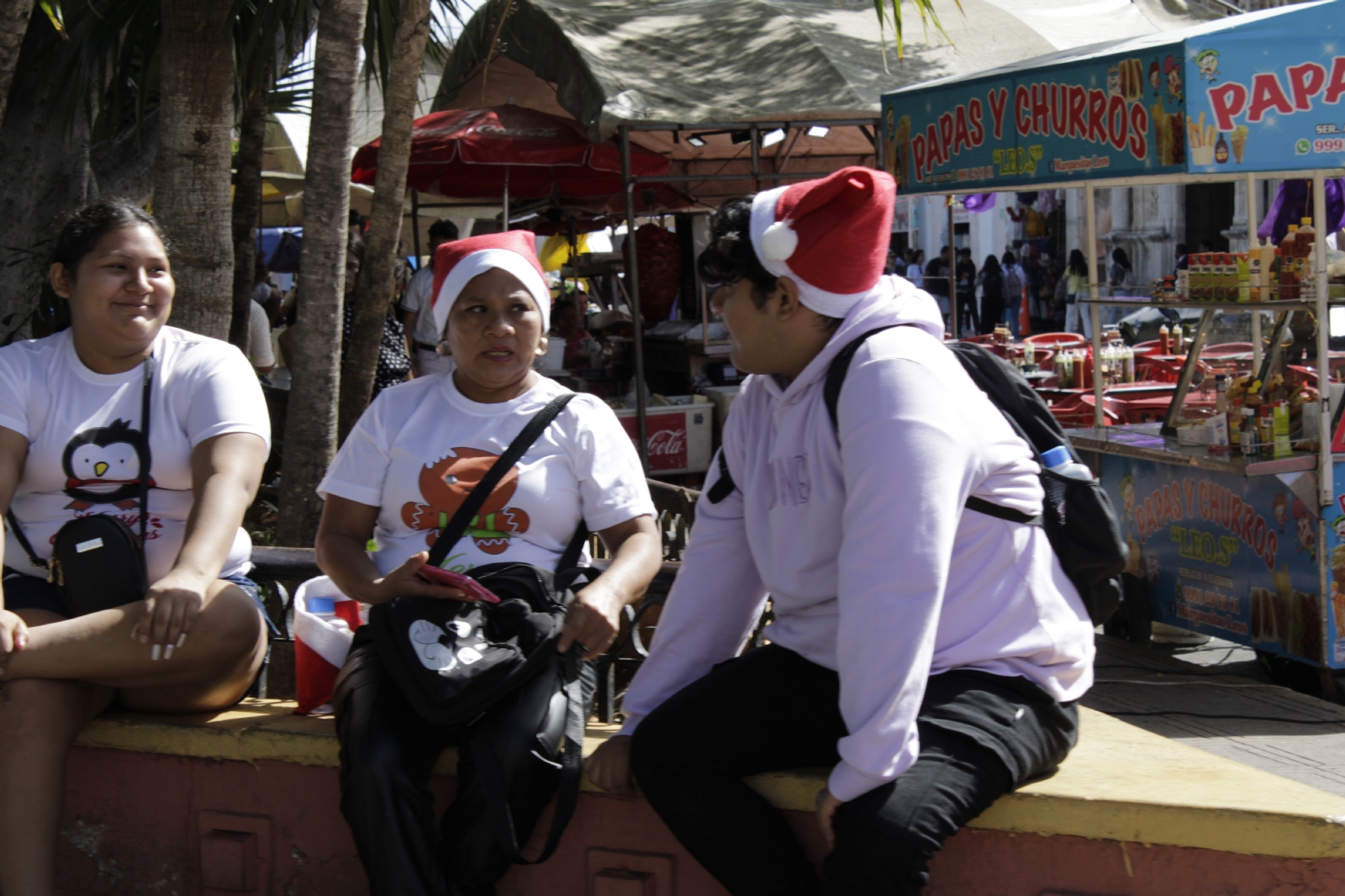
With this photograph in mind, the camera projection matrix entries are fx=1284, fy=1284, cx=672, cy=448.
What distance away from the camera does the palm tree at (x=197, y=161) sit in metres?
4.39

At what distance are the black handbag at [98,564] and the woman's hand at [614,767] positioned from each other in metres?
1.11

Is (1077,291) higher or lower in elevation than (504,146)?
lower

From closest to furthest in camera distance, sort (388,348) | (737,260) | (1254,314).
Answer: (737,260) < (1254,314) < (388,348)

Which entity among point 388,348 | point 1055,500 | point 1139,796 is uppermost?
point 388,348

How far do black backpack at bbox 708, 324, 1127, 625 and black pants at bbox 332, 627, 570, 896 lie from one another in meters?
0.92

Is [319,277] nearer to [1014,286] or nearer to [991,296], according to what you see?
[1014,286]

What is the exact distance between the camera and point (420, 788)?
2504 mm

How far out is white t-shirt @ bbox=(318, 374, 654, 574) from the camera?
2.88 meters

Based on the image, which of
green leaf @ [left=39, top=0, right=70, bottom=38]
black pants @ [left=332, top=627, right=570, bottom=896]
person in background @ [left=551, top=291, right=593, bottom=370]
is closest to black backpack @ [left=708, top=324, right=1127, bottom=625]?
black pants @ [left=332, top=627, right=570, bottom=896]

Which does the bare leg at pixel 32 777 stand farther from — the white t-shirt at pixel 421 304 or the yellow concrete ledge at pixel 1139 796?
the white t-shirt at pixel 421 304

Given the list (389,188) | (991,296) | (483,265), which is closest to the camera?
(483,265)

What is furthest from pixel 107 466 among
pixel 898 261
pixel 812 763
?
pixel 898 261

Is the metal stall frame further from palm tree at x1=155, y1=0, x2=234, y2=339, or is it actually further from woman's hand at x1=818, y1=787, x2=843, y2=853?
woman's hand at x1=818, y1=787, x2=843, y2=853

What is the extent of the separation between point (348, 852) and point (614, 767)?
0.80m
